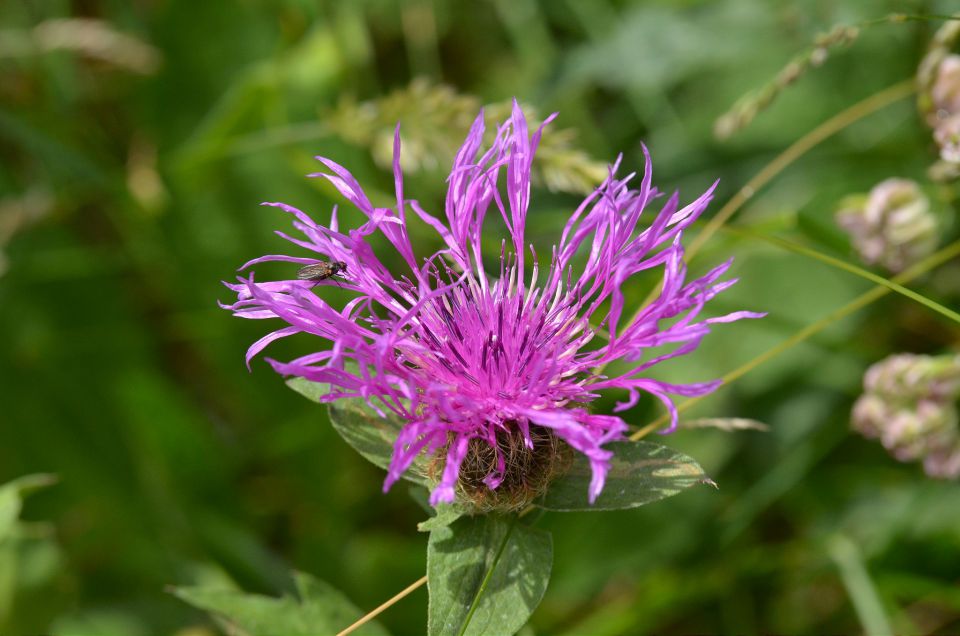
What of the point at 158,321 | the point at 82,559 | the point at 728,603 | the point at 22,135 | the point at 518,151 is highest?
the point at 22,135

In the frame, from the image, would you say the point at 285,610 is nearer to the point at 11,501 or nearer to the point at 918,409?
the point at 11,501

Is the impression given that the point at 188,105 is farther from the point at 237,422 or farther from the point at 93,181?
the point at 237,422

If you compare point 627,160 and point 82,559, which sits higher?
point 627,160

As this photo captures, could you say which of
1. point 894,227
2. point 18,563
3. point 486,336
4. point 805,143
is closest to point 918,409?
point 894,227

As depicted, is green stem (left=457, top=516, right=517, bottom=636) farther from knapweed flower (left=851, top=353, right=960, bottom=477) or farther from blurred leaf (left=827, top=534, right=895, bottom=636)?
blurred leaf (left=827, top=534, right=895, bottom=636)

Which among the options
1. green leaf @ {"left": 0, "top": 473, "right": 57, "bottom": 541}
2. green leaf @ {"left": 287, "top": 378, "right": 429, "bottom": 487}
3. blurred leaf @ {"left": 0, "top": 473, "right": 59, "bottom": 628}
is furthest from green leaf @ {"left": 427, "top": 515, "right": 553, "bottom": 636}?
blurred leaf @ {"left": 0, "top": 473, "right": 59, "bottom": 628}

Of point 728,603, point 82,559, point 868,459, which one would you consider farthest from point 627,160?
point 82,559
